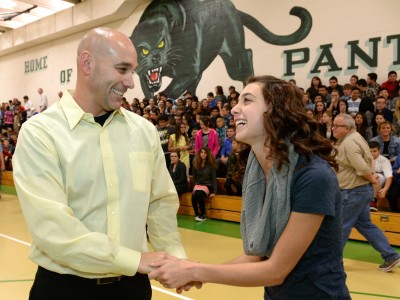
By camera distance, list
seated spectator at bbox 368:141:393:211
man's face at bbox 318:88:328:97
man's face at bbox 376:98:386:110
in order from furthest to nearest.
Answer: man's face at bbox 318:88:328:97 → man's face at bbox 376:98:386:110 → seated spectator at bbox 368:141:393:211

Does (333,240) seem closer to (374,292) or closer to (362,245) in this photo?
(374,292)

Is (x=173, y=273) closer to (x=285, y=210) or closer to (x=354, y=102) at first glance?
(x=285, y=210)

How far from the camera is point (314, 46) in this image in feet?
34.8

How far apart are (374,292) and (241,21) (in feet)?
31.3

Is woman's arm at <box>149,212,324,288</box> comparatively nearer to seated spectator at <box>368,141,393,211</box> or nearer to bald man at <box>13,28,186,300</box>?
bald man at <box>13,28,186,300</box>

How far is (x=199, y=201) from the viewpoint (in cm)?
815

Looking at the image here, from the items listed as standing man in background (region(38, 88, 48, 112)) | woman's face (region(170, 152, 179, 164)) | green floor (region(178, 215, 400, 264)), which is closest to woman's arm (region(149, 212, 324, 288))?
green floor (region(178, 215, 400, 264))

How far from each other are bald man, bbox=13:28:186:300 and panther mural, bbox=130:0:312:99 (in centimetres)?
976

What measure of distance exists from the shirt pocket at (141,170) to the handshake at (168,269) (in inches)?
12.0

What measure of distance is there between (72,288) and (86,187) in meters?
0.43

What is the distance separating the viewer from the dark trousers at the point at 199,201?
810 centimetres

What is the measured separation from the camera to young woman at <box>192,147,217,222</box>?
815cm

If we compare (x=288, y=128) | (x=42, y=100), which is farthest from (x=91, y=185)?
(x=42, y=100)

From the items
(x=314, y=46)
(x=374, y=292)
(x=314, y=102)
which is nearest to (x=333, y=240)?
(x=374, y=292)
